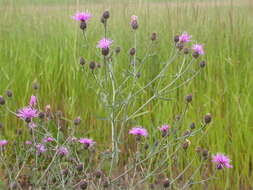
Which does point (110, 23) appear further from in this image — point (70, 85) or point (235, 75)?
point (235, 75)

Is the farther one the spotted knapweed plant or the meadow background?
the meadow background

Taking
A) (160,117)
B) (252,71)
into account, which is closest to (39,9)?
(160,117)

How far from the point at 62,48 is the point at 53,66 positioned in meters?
0.21

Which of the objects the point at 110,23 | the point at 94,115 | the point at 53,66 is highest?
the point at 110,23

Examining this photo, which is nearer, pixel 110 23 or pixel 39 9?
pixel 110 23

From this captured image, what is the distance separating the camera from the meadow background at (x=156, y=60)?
5.82 feet

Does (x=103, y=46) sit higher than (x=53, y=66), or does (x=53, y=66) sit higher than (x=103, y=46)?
(x=103, y=46)

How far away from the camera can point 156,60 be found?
2295 mm

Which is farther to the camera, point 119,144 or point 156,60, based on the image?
point 156,60

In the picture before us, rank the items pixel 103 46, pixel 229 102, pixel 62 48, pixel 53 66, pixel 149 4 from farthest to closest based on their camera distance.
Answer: pixel 149 4 → pixel 62 48 → pixel 53 66 → pixel 229 102 → pixel 103 46

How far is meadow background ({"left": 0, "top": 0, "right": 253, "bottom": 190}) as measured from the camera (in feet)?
5.82

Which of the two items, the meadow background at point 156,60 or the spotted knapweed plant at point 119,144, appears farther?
the meadow background at point 156,60

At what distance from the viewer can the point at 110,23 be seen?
255 centimetres

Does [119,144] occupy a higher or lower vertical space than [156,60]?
lower
